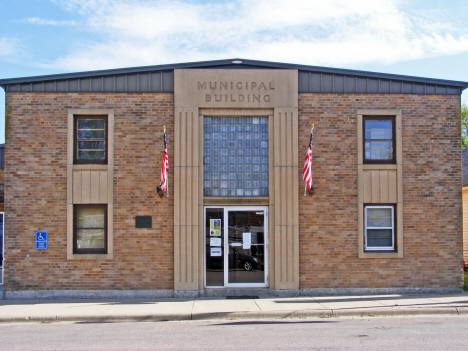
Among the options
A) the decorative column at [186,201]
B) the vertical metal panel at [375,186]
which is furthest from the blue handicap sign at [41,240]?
the vertical metal panel at [375,186]

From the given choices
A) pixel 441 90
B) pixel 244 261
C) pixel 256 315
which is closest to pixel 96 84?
pixel 244 261

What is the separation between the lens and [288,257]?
1238 cm

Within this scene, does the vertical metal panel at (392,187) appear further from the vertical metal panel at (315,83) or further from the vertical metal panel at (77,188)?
the vertical metal panel at (77,188)

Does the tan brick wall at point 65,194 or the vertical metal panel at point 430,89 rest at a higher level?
the vertical metal panel at point 430,89

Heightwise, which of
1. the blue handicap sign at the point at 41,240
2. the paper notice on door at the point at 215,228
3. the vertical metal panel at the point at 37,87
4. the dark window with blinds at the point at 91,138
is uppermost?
the vertical metal panel at the point at 37,87

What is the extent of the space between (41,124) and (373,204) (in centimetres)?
911

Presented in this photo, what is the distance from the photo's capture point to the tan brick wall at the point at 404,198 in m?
12.5

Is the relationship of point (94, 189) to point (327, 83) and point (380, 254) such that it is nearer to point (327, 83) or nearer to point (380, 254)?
point (327, 83)

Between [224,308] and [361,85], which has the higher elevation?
[361,85]

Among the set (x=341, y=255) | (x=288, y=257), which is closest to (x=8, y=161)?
(x=288, y=257)

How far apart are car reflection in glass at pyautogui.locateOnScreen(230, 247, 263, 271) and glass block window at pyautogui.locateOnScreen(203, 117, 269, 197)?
157 centimetres

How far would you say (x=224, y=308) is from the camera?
10.8m

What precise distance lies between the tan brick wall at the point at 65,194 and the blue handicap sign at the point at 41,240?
0.41ft

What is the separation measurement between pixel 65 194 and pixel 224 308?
518 centimetres
